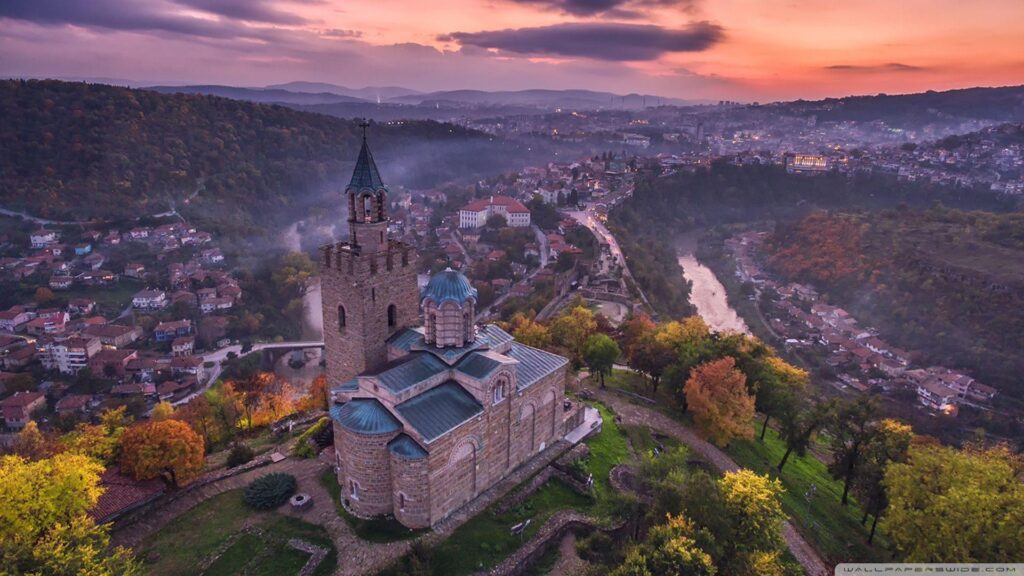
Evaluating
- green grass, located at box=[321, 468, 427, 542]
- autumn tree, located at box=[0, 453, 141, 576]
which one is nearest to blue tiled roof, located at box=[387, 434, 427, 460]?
green grass, located at box=[321, 468, 427, 542]

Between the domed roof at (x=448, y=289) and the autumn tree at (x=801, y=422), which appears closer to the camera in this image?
the domed roof at (x=448, y=289)

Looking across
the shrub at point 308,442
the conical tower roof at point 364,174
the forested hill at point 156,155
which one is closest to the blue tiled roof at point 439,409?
the shrub at point 308,442

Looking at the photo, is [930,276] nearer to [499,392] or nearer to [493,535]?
[499,392]

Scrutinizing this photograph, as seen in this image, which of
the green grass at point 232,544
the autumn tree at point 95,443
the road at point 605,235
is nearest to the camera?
the green grass at point 232,544

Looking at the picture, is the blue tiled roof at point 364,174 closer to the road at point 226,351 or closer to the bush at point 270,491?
the bush at point 270,491

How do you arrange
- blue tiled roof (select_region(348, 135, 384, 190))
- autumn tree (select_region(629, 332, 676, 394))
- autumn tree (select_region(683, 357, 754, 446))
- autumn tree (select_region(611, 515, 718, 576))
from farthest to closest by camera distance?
autumn tree (select_region(629, 332, 676, 394)) → autumn tree (select_region(683, 357, 754, 446)) → blue tiled roof (select_region(348, 135, 384, 190)) → autumn tree (select_region(611, 515, 718, 576))

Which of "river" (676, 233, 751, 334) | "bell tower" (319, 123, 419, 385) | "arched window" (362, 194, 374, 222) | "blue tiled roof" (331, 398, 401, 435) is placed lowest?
"river" (676, 233, 751, 334)

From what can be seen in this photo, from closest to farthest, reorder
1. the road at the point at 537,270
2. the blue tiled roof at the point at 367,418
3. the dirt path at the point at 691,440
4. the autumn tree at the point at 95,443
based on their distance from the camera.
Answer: the blue tiled roof at the point at 367,418, the dirt path at the point at 691,440, the autumn tree at the point at 95,443, the road at the point at 537,270

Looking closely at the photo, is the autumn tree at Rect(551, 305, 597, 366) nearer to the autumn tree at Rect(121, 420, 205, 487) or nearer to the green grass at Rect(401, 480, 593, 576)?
the green grass at Rect(401, 480, 593, 576)
